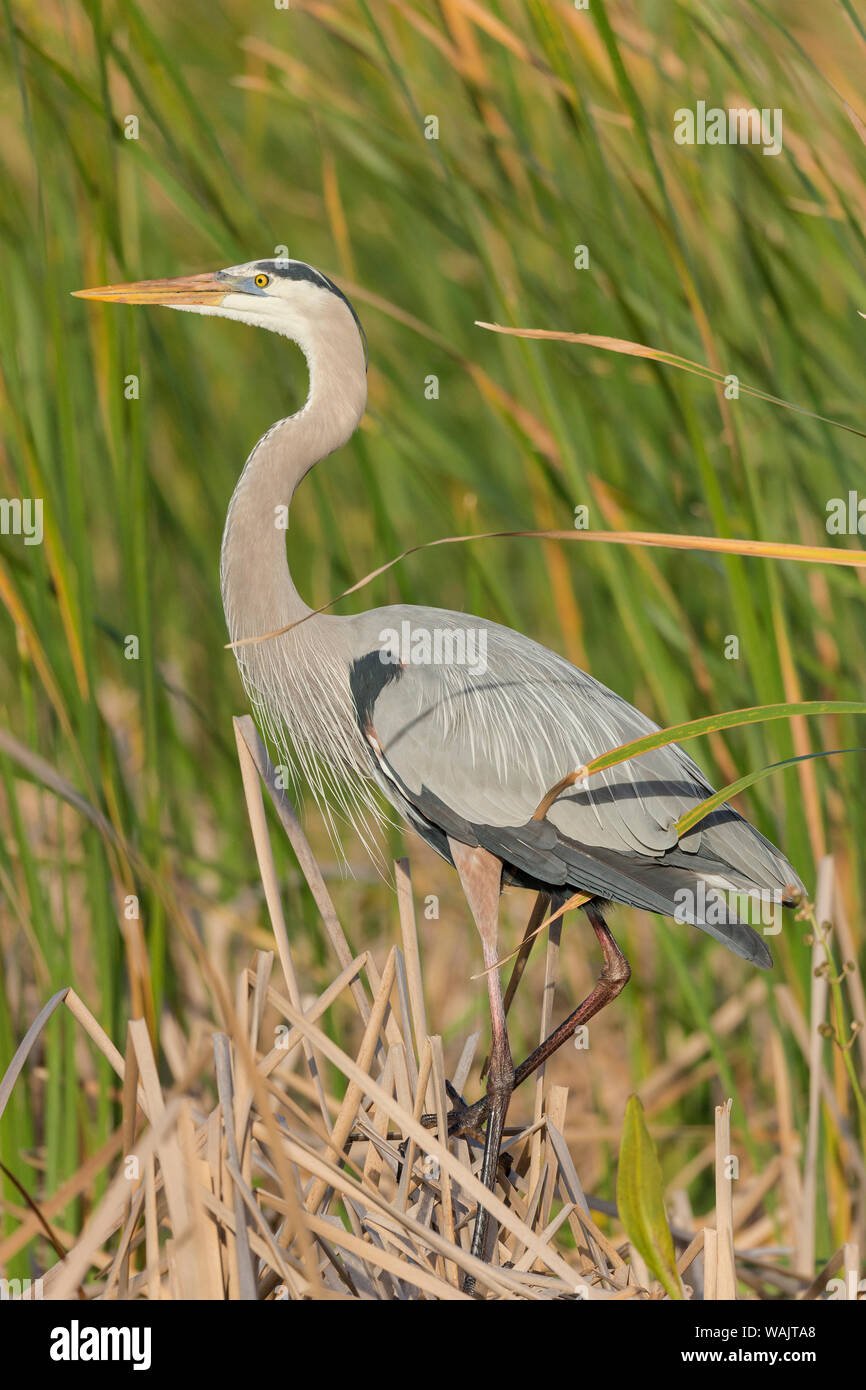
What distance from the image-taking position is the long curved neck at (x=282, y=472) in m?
2.07

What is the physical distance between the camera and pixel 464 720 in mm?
2154

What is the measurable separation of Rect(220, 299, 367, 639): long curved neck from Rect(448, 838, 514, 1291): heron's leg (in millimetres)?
508

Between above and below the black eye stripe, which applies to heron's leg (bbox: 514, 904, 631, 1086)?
below

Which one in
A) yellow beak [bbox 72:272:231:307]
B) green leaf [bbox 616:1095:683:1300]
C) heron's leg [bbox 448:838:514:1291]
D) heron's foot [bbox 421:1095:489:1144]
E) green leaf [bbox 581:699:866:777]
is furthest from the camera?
heron's foot [bbox 421:1095:489:1144]

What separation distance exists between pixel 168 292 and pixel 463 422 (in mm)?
1340

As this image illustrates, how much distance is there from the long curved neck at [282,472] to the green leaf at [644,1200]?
40.4 inches

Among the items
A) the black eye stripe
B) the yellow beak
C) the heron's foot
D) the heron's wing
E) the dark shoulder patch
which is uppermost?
the black eye stripe

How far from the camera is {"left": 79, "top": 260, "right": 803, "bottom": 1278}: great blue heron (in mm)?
2016

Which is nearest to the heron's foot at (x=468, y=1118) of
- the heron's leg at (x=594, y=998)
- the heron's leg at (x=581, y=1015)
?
the heron's leg at (x=581, y=1015)

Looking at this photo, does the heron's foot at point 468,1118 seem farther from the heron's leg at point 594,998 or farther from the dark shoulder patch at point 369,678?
the dark shoulder patch at point 369,678

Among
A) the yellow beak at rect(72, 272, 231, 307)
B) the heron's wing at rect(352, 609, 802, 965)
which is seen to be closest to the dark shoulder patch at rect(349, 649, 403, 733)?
the heron's wing at rect(352, 609, 802, 965)

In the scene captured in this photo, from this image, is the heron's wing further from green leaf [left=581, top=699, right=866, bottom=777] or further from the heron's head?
green leaf [left=581, top=699, right=866, bottom=777]

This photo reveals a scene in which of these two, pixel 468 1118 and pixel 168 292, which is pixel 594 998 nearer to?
pixel 468 1118

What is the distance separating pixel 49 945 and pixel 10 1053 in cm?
18
